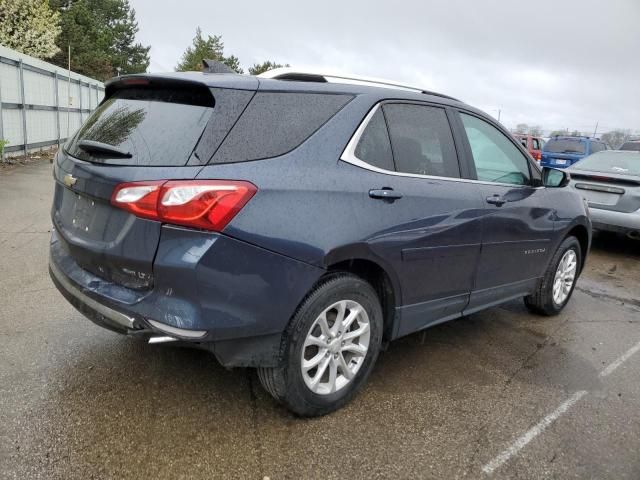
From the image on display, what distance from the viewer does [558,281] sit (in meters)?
4.68

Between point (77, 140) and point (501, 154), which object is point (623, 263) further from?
point (77, 140)

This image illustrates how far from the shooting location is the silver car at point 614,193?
23.0ft

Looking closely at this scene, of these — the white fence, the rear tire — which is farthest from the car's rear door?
the white fence

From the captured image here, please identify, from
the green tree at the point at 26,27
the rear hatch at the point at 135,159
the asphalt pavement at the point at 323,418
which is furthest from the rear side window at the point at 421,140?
the green tree at the point at 26,27

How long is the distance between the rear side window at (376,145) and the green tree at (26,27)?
25490 mm

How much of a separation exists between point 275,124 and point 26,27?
26.6m

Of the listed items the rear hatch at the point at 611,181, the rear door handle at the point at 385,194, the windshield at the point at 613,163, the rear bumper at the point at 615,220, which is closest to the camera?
the rear door handle at the point at 385,194

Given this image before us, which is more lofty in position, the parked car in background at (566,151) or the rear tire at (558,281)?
the parked car in background at (566,151)

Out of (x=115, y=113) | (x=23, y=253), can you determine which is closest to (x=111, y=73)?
(x=23, y=253)

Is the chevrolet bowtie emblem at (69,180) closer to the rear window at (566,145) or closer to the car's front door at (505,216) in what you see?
the car's front door at (505,216)

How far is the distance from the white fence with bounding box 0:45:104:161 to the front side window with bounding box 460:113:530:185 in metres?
10.6

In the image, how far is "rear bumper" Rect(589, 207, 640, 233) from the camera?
22.8 ft

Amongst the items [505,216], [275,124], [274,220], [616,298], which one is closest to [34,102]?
[275,124]

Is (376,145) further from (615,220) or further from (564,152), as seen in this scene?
(564,152)
